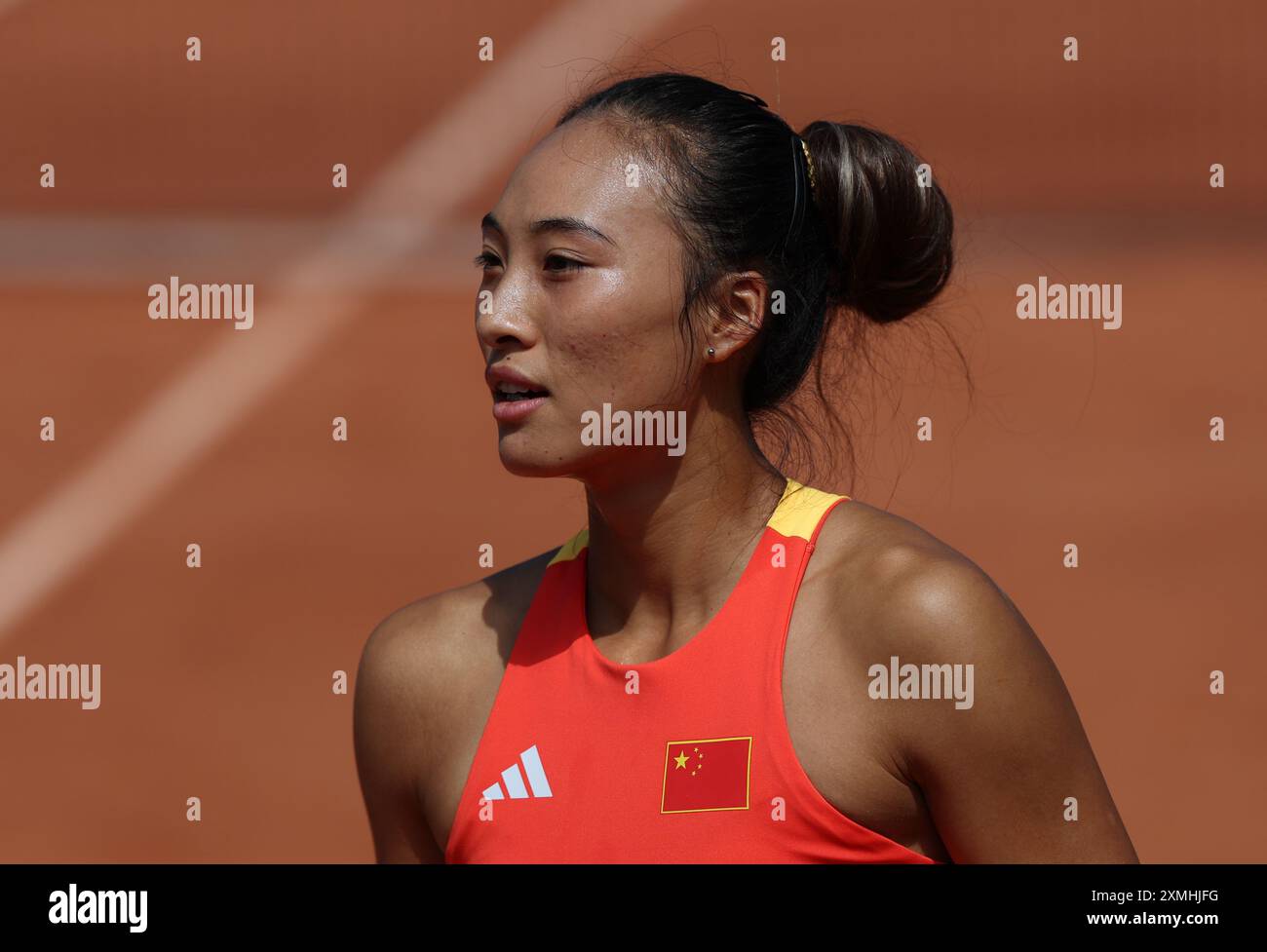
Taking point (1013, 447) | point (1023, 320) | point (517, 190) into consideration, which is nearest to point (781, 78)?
point (1023, 320)

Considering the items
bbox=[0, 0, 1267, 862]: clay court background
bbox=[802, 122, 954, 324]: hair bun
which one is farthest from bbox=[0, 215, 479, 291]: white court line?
bbox=[802, 122, 954, 324]: hair bun

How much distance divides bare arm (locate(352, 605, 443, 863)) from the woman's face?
47 centimetres

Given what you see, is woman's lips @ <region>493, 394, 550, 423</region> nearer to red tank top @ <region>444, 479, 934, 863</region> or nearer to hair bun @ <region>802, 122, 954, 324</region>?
red tank top @ <region>444, 479, 934, 863</region>

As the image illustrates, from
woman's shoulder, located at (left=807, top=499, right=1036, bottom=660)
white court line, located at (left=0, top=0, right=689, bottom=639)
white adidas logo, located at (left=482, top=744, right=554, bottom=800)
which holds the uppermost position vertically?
white court line, located at (left=0, top=0, right=689, bottom=639)

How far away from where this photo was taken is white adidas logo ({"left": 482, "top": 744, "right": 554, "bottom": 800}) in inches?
102

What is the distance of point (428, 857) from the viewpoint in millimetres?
2844

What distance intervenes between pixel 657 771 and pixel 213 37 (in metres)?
7.44

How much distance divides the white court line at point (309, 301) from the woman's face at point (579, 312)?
4910 millimetres

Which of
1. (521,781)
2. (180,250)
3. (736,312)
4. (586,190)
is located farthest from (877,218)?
(180,250)

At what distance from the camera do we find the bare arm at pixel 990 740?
239 cm

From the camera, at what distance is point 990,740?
2398 mm

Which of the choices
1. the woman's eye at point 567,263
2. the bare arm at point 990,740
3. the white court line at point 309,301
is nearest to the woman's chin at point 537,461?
the woman's eye at point 567,263

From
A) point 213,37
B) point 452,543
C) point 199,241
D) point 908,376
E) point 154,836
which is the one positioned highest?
point 213,37
